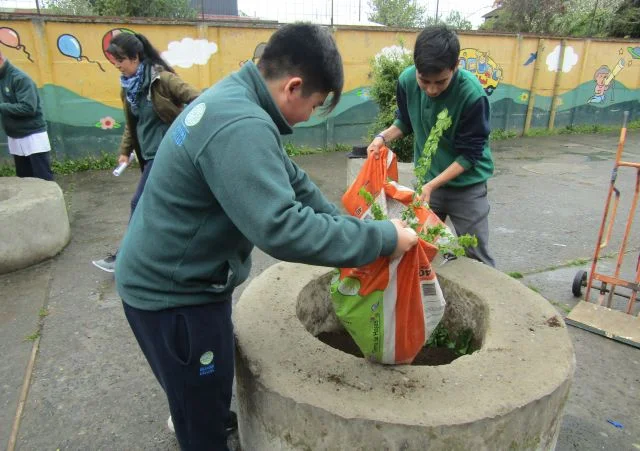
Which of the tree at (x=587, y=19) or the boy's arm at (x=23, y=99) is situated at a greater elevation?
the tree at (x=587, y=19)

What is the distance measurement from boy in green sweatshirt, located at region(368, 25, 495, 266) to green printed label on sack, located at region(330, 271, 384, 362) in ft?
3.27

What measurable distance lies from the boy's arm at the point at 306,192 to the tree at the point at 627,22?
1602 centimetres

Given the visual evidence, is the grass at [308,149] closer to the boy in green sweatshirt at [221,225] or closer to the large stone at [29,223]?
the large stone at [29,223]

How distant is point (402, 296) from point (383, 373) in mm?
275

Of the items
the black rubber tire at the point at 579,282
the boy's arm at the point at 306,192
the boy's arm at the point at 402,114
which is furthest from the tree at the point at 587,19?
the boy's arm at the point at 306,192

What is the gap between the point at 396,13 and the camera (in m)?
29.2

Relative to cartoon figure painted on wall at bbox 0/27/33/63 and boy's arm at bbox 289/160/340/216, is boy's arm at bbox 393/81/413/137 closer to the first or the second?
boy's arm at bbox 289/160/340/216

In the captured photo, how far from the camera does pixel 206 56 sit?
750 centimetres

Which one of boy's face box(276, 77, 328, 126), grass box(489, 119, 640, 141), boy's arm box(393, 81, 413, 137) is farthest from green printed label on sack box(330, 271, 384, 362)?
grass box(489, 119, 640, 141)

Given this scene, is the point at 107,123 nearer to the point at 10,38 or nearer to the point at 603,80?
the point at 10,38

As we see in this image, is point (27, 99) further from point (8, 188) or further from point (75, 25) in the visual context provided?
point (75, 25)

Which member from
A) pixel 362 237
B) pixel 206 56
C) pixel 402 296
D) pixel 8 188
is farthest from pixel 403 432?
pixel 206 56

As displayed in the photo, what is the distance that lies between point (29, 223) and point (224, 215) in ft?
10.3

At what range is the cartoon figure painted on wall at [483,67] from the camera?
9555 millimetres
